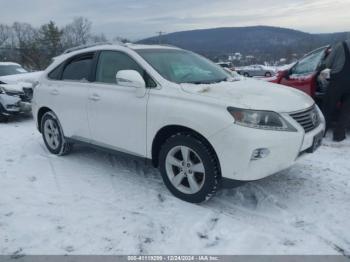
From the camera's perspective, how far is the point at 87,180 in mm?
4934

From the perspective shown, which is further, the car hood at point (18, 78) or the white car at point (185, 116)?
the car hood at point (18, 78)

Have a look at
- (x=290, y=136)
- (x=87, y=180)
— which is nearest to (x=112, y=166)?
(x=87, y=180)

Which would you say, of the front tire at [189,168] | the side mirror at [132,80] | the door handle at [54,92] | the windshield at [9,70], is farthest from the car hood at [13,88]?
the front tire at [189,168]

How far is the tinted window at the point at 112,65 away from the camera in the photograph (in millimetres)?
4657

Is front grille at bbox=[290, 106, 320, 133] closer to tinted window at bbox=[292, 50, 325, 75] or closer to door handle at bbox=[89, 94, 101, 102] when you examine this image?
door handle at bbox=[89, 94, 101, 102]

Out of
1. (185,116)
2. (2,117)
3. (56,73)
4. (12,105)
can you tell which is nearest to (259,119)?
(185,116)

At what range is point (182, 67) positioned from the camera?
4715mm

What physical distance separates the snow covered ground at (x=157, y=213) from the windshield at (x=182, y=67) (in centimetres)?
140

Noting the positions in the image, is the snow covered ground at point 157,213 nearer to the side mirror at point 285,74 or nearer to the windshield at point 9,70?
the side mirror at point 285,74

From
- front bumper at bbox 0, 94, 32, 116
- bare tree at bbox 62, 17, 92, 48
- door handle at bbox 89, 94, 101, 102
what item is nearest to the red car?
door handle at bbox 89, 94, 101, 102

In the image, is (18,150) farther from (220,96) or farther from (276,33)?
(276,33)

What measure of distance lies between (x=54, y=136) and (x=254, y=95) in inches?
140

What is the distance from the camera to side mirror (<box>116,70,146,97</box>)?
423 centimetres

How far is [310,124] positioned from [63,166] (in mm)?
3557
